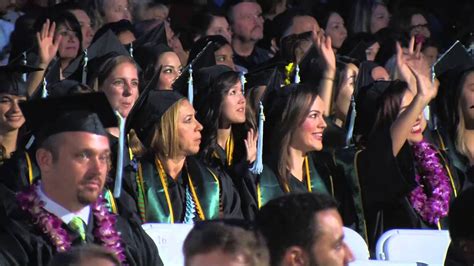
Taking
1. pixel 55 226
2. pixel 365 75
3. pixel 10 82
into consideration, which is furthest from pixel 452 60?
pixel 55 226

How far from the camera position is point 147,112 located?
7.77 meters

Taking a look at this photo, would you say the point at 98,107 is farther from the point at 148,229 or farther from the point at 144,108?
the point at 144,108

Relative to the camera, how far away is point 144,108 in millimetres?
7781

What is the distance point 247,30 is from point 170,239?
4882 mm

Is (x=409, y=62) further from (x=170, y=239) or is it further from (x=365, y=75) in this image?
(x=170, y=239)

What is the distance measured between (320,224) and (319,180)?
298 cm

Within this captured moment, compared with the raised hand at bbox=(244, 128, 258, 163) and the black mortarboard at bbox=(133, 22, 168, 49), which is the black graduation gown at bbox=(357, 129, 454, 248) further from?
the black mortarboard at bbox=(133, 22, 168, 49)

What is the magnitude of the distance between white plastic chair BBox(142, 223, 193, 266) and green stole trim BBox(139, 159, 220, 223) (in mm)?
891

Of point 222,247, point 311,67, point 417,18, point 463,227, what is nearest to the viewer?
point 222,247

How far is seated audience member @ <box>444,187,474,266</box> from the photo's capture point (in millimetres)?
5750

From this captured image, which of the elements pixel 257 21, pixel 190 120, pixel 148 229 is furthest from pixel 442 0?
pixel 148 229

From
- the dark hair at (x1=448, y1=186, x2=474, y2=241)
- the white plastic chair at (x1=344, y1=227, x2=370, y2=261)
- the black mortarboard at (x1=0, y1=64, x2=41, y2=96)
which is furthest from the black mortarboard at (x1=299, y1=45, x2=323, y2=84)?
the dark hair at (x1=448, y1=186, x2=474, y2=241)

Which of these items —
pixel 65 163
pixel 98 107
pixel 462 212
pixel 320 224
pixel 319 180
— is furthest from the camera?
pixel 319 180

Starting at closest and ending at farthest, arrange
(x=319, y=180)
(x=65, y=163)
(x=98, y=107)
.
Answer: (x=65, y=163)
(x=98, y=107)
(x=319, y=180)
